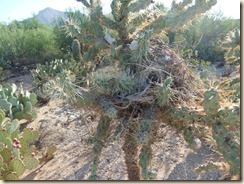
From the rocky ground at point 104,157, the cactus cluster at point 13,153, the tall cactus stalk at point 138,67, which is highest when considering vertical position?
the tall cactus stalk at point 138,67

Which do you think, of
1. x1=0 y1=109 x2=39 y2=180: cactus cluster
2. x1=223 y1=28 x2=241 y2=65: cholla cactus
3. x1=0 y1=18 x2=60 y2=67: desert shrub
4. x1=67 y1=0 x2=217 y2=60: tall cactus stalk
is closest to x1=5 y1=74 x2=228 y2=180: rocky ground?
x1=0 y1=109 x2=39 y2=180: cactus cluster

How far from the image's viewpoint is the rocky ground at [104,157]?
334 centimetres

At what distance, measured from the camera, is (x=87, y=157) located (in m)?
3.86

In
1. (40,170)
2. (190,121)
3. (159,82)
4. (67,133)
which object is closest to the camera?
(190,121)

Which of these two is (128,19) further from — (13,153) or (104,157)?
(13,153)

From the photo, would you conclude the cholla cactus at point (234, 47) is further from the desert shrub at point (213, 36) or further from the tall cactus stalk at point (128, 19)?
the desert shrub at point (213, 36)

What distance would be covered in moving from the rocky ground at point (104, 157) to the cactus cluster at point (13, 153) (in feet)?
0.98

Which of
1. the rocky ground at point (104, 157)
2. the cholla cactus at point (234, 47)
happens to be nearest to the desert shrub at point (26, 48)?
the rocky ground at point (104, 157)

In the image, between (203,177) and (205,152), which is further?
(205,152)

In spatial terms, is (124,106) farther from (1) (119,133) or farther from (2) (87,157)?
(2) (87,157)

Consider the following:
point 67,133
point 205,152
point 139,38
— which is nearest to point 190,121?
Result: point 139,38

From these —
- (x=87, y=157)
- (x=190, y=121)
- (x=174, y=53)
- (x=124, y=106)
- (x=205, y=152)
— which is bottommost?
(x=205, y=152)

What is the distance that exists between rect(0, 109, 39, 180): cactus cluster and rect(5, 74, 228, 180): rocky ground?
0.98 ft

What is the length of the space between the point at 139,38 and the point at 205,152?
2.07m
